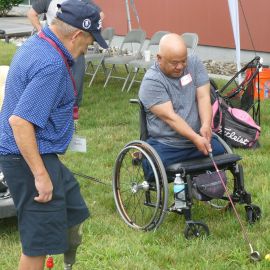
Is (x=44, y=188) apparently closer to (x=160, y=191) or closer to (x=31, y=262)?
(x=31, y=262)

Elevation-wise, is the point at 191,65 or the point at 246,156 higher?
the point at 191,65

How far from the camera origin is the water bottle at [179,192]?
13.8 feet

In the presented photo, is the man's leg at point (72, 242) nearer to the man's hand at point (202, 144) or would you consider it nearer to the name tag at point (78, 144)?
the name tag at point (78, 144)

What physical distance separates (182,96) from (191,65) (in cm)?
25

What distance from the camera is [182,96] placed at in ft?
15.0

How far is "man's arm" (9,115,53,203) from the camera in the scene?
2793 millimetres

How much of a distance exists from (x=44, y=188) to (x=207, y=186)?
5.33ft

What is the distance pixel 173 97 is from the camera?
4.52 m

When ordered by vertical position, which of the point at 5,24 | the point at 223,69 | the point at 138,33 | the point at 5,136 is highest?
the point at 5,136

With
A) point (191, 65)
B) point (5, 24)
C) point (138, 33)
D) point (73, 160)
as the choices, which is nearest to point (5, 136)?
point (191, 65)

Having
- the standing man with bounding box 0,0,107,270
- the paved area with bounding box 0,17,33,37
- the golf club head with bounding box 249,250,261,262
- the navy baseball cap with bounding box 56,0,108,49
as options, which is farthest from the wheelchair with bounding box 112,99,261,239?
the paved area with bounding box 0,17,33,37

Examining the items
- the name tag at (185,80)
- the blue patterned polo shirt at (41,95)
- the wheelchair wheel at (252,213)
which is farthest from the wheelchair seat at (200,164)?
the blue patterned polo shirt at (41,95)

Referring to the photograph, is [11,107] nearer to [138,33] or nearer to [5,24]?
[138,33]

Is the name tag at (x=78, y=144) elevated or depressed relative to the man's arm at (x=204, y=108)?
elevated
